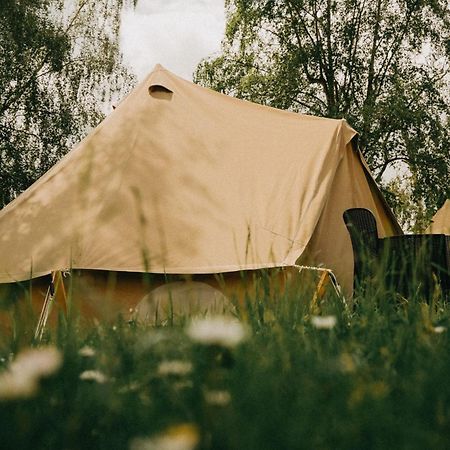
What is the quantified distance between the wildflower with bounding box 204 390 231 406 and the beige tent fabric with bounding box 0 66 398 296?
300cm

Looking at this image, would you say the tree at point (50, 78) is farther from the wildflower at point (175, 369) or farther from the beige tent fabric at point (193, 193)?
the wildflower at point (175, 369)

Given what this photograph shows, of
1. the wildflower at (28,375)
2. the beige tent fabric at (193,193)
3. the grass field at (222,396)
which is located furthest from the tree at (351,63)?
the wildflower at (28,375)

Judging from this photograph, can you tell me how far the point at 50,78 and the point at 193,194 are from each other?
10315mm

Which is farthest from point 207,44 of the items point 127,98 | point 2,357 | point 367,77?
point 2,357

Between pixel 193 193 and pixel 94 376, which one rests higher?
pixel 193 193

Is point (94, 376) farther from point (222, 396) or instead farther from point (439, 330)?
point (439, 330)

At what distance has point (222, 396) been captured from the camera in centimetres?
80

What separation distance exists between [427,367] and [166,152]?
4.13m

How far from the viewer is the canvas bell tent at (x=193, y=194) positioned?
4.24 meters

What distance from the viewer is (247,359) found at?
102cm

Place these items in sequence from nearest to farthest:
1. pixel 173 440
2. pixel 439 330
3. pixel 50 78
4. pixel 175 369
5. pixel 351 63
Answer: pixel 173 440 < pixel 175 369 < pixel 439 330 < pixel 50 78 < pixel 351 63

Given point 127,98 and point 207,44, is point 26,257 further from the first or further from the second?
point 207,44

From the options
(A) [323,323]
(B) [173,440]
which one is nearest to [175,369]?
(B) [173,440]

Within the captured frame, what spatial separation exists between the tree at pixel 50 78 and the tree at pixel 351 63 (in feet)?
7.30
